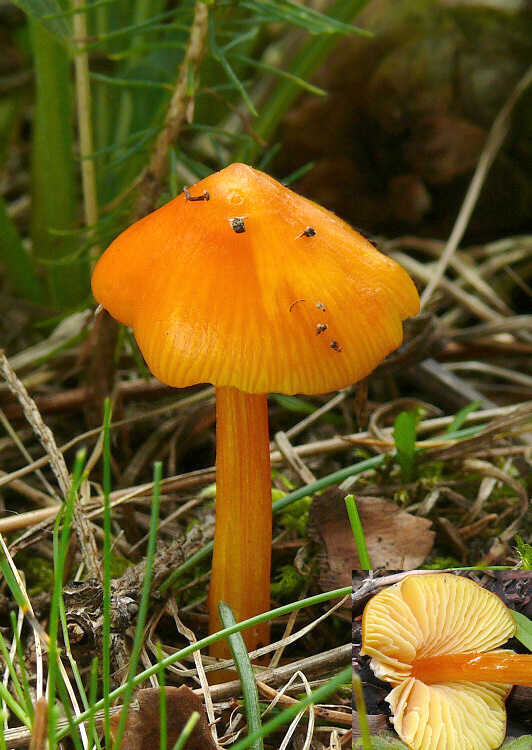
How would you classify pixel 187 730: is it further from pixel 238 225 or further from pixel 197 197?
pixel 197 197

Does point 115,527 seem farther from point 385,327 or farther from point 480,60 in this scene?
point 480,60

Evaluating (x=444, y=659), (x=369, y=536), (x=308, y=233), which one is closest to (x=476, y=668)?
(x=444, y=659)

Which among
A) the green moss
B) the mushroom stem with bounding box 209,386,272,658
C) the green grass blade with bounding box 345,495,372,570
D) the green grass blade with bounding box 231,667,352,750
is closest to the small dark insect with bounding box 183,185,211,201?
the mushroom stem with bounding box 209,386,272,658

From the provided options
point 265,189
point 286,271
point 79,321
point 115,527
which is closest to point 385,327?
point 286,271

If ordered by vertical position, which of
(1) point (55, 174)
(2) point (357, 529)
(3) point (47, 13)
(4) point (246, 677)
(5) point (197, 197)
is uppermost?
Result: (3) point (47, 13)

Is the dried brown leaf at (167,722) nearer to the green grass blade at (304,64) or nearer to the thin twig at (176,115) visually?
the thin twig at (176,115)

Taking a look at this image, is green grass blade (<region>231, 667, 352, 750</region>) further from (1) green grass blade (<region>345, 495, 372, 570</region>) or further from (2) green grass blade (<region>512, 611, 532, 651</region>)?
(2) green grass blade (<region>512, 611, 532, 651</region>)
